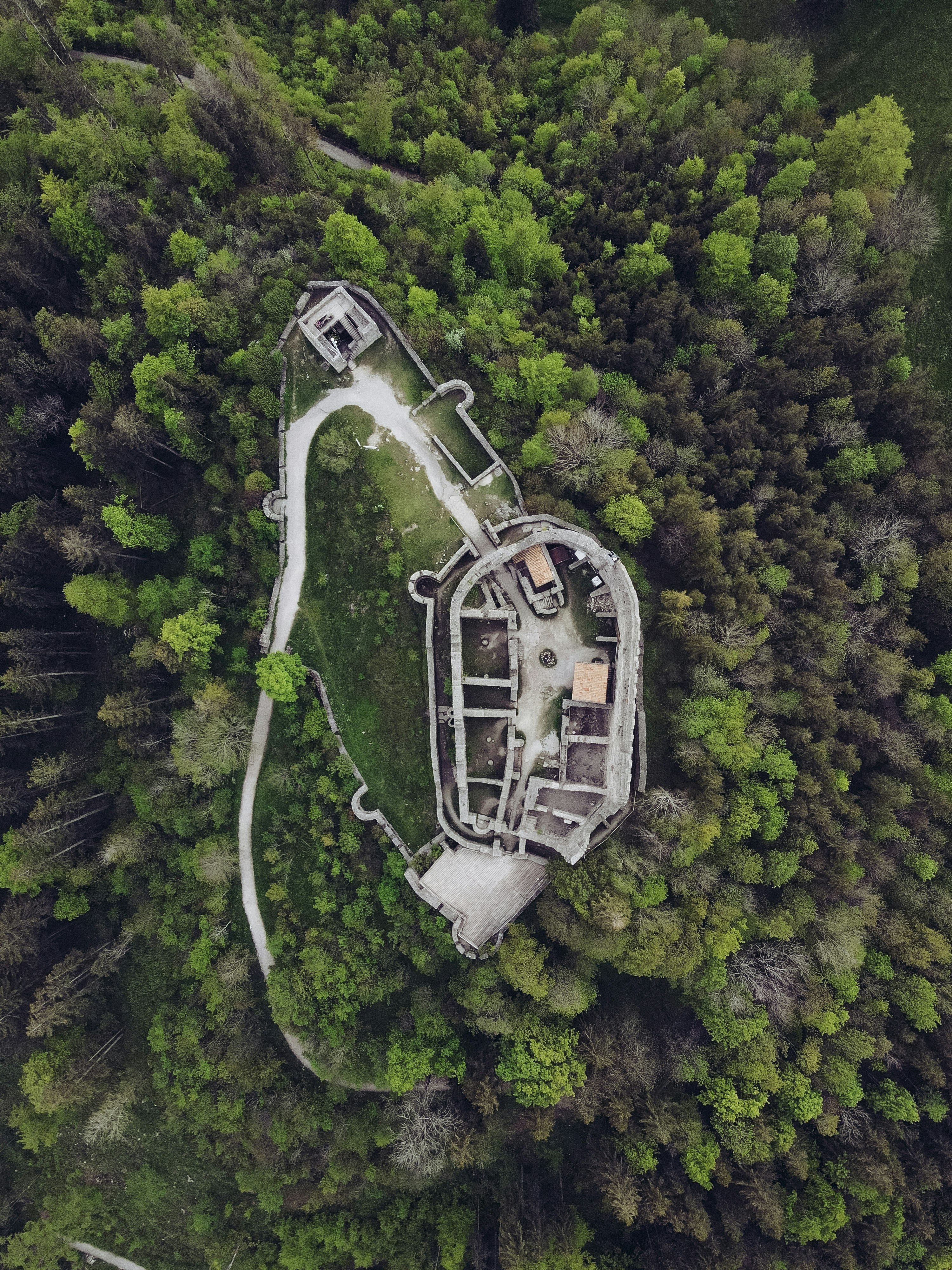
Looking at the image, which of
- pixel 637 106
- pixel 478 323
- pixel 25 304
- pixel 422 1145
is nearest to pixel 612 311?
pixel 478 323

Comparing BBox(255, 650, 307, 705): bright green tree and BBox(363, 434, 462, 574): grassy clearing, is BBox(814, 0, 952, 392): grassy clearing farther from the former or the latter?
BBox(255, 650, 307, 705): bright green tree

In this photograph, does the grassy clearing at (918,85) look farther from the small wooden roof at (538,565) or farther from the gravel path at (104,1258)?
the gravel path at (104,1258)

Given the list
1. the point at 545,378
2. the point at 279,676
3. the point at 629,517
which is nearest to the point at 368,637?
the point at 279,676

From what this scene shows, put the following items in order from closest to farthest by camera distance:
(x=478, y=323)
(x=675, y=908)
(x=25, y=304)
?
(x=675, y=908), (x=478, y=323), (x=25, y=304)

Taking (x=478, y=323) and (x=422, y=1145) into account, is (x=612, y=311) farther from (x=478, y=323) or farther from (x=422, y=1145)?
(x=422, y=1145)

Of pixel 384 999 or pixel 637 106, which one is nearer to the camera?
pixel 384 999

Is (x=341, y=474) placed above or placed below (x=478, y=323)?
below

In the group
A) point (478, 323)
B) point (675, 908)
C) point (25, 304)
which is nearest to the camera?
point (675, 908)

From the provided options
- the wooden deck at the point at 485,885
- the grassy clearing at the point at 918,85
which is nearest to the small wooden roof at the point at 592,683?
the wooden deck at the point at 485,885
